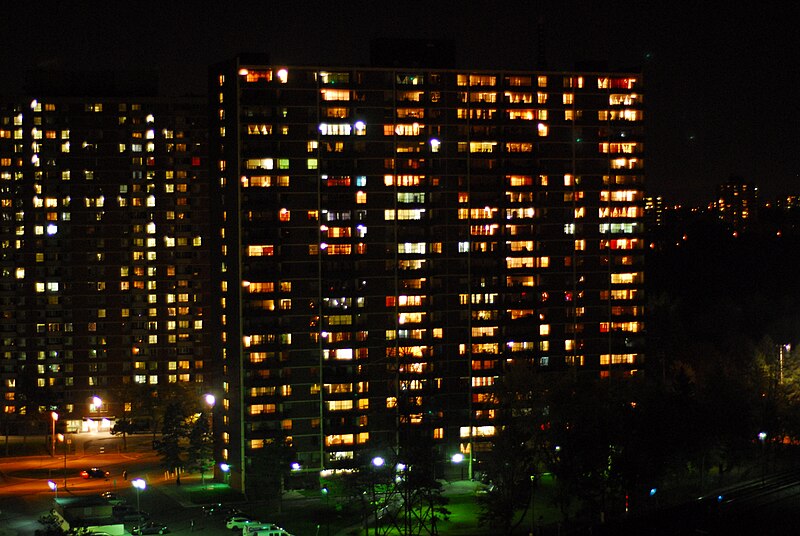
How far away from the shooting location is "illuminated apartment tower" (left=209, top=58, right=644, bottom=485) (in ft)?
300

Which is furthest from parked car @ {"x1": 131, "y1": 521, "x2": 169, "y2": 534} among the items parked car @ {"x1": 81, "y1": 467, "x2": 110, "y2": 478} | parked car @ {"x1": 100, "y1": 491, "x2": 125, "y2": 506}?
parked car @ {"x1": 81, "y1": 467, "x2": 110, "y2": 478}

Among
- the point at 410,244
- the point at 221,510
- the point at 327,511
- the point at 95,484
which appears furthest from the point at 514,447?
the point at 95,484

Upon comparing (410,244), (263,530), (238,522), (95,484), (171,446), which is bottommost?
(263,530)

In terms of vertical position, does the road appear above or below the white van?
above

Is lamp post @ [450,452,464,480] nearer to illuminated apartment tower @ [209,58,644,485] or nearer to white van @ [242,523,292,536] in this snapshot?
illuminated apartment tower @ [209,58,644,485]

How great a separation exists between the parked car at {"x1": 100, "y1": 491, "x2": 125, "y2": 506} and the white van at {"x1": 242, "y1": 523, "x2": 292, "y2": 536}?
1243 centimetres

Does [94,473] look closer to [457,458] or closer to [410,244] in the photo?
[457,458]

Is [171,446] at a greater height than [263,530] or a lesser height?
greater

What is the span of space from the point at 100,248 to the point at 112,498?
51.6 metres

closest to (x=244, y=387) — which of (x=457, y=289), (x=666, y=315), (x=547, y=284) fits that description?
(x=457, y=289)

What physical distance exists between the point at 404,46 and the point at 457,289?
78.0ft

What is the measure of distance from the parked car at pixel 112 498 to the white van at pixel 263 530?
1243 cm

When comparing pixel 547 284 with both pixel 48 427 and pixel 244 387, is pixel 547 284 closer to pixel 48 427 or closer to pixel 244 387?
pixel 244 387

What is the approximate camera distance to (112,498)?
3221 inches
